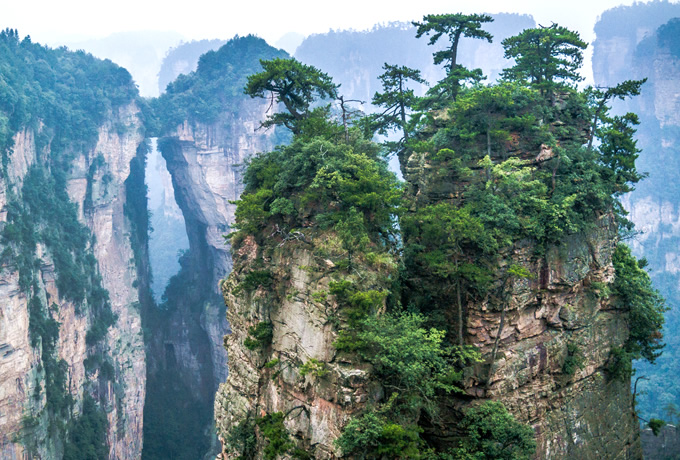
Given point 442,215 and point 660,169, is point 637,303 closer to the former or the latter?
point 442,215

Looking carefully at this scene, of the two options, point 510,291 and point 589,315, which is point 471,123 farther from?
point 589,315

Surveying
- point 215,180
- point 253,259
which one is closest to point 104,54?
point 215,180

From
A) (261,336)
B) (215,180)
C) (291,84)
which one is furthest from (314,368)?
(215,180)

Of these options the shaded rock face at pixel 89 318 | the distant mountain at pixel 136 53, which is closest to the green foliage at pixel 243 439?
the shaded rock face at pixel 89 318

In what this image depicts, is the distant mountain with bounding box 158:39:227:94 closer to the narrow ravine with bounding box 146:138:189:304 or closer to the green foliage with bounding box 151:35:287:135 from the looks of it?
the narrow ravine with bounding box 146:138:189:304

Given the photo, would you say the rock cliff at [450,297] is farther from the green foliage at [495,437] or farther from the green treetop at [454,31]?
Result: the green treetop at [454,31]

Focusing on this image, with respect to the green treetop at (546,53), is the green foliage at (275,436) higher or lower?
lower
